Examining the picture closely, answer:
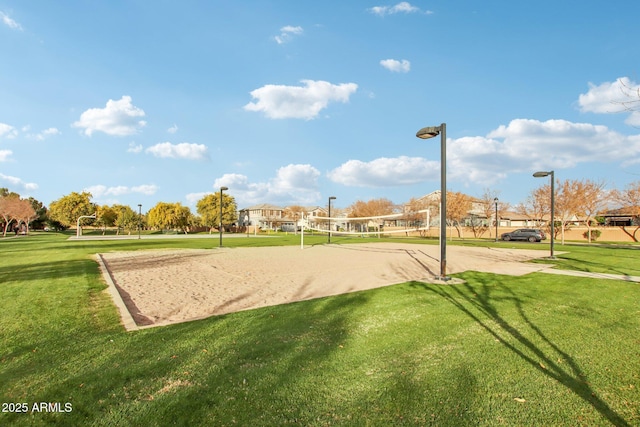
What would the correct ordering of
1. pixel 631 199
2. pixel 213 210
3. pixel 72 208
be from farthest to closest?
1. pixel 213 210
2. pixel 72 208
3. pixel 631 199

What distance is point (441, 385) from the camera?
3.37 metres

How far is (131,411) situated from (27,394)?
126 cm

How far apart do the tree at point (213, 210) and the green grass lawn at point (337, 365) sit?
70866 millimetres

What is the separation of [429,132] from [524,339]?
6.18 meters

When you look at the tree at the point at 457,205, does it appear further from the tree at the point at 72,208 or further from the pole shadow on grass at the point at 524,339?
the tree at the point at 72,208

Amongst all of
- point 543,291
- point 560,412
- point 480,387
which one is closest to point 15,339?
point 480,387

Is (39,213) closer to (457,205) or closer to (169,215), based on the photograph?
(169,215)

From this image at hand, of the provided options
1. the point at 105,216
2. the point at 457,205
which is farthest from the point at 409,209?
the point at 105,216

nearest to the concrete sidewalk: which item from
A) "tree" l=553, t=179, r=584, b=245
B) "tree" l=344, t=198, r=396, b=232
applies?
"tree" l=553, t=179, r=584, b=245

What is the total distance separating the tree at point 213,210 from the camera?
75.6 metres

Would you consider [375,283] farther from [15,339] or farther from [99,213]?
[99,213]

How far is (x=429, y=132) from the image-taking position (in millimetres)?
9328

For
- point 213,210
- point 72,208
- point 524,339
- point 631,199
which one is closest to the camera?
point 524,339

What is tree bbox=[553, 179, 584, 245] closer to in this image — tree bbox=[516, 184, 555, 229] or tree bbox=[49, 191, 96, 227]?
tree bbox=[516, 184, 555, 229]
